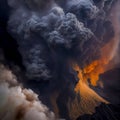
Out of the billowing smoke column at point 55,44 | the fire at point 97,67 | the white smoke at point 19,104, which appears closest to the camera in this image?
the white smoke at point 19,104

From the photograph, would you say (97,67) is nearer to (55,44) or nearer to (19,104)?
(55,44)

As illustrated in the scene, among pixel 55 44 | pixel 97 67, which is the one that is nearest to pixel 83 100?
pixel 97 67

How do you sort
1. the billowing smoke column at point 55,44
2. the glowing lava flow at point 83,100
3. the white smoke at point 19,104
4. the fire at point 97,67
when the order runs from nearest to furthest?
the white smoke at point 19,104 < the billowing smoke column at point 55,44 < the glowing lava flow at point 83,100 < the fire at point 97,67

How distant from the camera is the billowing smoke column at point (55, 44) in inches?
1249

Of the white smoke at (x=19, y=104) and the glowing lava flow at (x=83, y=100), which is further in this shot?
the glowing lava flow at (x=83, y=100)

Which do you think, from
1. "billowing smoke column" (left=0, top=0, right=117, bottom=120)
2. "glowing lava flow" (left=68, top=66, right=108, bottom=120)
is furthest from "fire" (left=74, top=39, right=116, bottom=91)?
"billowing smoke column" (left=0, top=0, right=117, bottom=120)

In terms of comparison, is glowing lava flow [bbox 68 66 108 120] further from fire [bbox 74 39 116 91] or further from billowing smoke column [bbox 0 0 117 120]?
fire [bbox 74 39 116 91]

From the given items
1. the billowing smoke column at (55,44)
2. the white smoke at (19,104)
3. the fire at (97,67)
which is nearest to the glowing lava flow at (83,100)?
the billowing smoke column at (55,44)

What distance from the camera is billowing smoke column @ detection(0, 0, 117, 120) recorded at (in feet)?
104

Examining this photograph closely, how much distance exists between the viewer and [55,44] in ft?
103

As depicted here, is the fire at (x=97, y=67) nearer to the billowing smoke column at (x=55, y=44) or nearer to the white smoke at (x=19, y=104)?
the billowing smoke column at (x=55, y=44)

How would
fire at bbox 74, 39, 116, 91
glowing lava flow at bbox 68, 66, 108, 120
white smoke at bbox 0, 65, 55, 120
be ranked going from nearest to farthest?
1. white smoke at bbox 0, 65, 55, 120
2. glowing lava flow at bbox 68, 66, 108, 120
3. fire at bbox 74, 39, 116, 91

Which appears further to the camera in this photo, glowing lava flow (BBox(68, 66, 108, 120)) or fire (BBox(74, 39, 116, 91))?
fire (BBox(74, 39, 116, 91))

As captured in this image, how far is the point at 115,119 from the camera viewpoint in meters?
34.8
